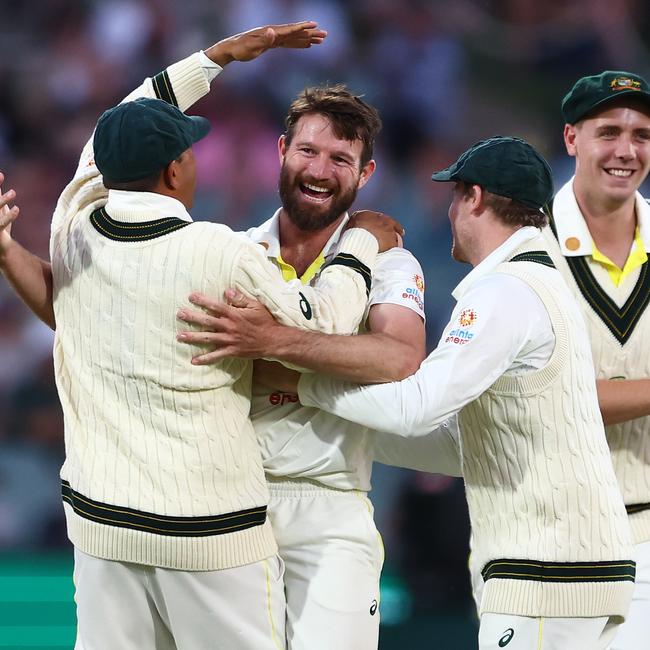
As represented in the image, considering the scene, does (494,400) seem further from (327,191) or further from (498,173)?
(327,191)

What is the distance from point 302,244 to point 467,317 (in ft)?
2.70

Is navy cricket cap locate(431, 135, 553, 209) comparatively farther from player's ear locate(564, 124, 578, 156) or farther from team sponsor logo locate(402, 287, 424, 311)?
player's ear locate(564, 124, 578, 156)

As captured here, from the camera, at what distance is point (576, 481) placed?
2783 mm

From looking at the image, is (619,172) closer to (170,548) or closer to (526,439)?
(526,439)

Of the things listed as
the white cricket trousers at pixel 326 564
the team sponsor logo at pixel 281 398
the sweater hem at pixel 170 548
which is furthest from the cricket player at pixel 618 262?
the sweater hem at pixel 170 548

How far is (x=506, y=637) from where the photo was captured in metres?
2.77

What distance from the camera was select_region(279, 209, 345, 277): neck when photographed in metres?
3.45

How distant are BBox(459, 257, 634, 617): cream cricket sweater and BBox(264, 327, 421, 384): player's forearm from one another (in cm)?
28

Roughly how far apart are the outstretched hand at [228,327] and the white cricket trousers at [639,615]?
1.36 metres

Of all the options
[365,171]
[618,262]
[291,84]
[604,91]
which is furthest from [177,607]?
[291,84]

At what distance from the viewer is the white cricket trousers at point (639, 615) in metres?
3.22

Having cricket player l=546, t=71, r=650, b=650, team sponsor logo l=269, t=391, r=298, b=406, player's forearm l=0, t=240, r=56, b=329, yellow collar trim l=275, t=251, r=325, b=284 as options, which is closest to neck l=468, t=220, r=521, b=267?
cricket player l=546, t=71, r=650, b=650

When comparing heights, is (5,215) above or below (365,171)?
below

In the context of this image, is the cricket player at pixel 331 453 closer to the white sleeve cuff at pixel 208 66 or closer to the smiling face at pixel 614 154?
the white sleeve cuff at pixel 208 66
